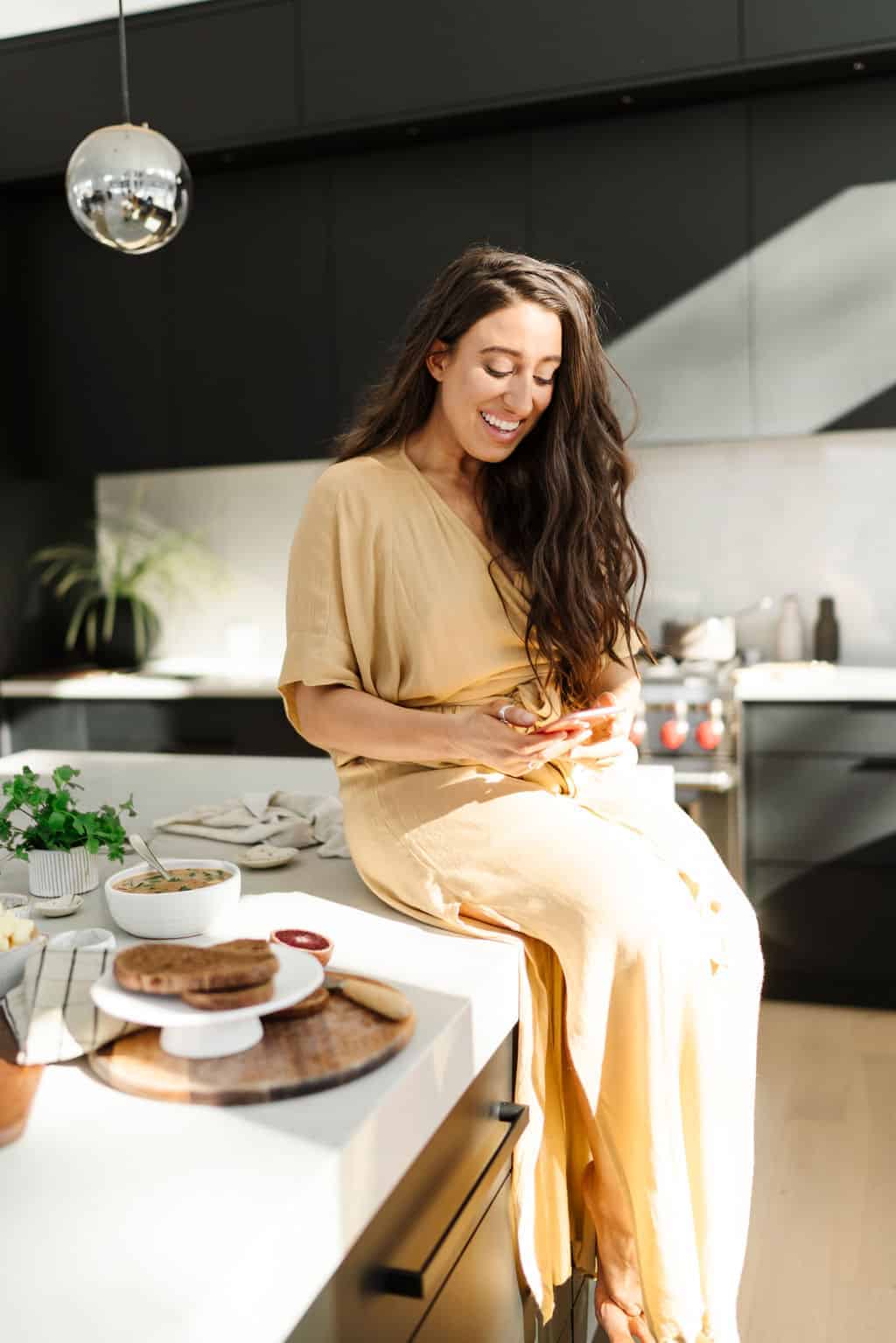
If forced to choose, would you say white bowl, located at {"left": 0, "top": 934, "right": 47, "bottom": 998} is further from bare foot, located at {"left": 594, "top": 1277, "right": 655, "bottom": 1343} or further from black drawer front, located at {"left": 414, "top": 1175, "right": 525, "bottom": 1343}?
bare foot, located at {"left": 594, "top": 1277, "right": 655, "bottom": 1343}

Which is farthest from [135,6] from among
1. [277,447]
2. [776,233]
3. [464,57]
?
[776,233]

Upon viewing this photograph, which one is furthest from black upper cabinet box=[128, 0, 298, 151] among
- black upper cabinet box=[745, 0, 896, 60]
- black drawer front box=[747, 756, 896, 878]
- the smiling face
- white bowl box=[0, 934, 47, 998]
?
white bowl box=[0, 934, 47, 998]

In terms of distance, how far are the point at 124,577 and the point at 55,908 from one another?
322 cm

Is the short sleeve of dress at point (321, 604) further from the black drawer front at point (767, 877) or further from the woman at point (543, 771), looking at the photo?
the black drawer front at point (767, 877)

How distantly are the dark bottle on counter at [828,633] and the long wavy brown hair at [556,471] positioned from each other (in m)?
2.21

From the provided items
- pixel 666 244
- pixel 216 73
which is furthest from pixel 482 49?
pixel 216 73

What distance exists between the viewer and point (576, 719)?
4.68ft

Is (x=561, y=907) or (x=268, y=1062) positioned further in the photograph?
(x=561, y=907)

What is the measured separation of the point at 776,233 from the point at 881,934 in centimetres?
198

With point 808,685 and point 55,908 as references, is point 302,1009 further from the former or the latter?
point 808,685

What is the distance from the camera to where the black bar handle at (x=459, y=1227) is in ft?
3.30

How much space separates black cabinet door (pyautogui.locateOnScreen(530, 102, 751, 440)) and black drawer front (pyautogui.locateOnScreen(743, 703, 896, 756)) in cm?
84

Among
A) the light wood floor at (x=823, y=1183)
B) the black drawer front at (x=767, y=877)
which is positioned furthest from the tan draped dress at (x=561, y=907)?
the black drawer front at (x=767, y=877)

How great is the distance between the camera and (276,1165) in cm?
85
